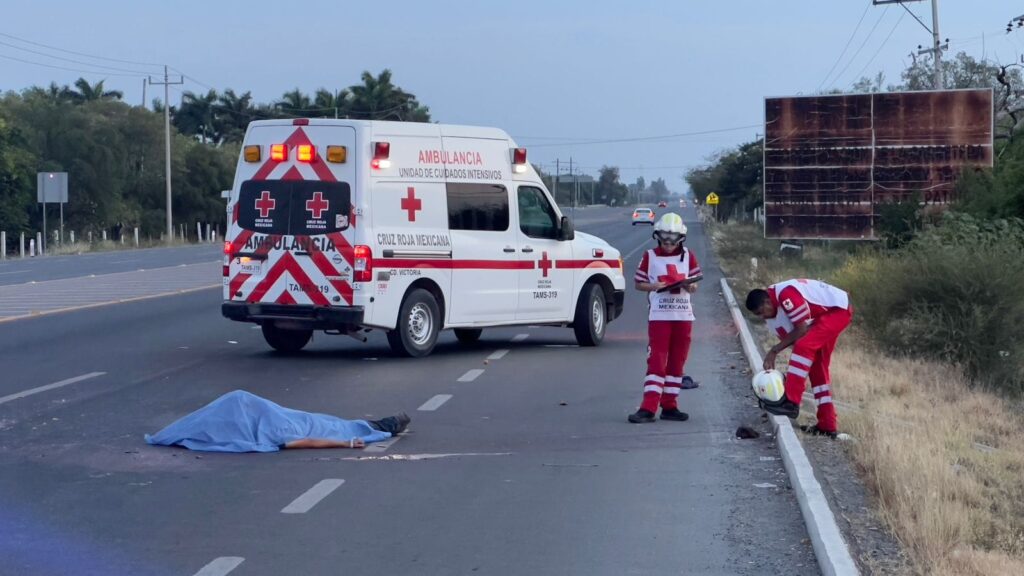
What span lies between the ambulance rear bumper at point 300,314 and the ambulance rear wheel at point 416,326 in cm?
66

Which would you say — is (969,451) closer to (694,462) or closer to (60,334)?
(694,462)

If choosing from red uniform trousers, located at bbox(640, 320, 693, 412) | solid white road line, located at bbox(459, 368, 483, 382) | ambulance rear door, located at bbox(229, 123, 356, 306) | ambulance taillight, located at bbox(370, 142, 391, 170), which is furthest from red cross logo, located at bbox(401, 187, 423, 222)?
red uniform trousers, located at bbox(640, 320, 693, 412)

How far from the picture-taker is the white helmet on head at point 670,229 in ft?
34.8

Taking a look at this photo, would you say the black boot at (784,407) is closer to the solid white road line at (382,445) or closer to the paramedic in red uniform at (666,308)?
the paramedic in red uniform at (666,308)

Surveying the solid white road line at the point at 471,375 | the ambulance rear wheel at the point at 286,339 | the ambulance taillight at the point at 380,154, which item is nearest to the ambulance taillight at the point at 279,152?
the ambulance taillight at the point at 380,154

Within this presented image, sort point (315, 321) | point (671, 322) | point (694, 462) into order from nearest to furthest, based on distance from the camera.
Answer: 1. point (694, 462)
2. point (671, 322)
3. point (315, 321)

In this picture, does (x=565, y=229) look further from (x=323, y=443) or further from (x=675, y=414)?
(x=323, y=443)

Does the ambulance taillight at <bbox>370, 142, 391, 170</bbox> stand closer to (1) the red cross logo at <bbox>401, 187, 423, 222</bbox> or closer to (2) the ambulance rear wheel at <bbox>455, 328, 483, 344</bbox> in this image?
(1) the red cross logo at <bbox>401, 187, 423, 222</bbox>

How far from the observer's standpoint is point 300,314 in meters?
14.5

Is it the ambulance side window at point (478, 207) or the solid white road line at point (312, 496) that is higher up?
the ambulance side window at point (478, 207)

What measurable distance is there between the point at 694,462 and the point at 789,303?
4.56ft

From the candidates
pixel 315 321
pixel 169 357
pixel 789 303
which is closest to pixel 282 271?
pixel 315 321

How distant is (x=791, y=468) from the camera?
8.44 m

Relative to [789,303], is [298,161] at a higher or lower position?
higher
